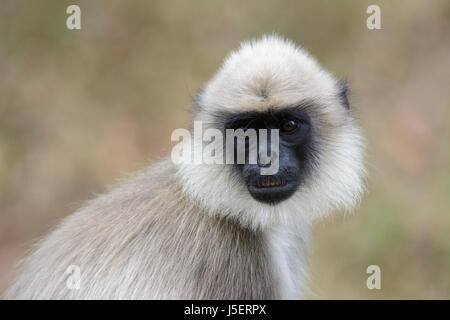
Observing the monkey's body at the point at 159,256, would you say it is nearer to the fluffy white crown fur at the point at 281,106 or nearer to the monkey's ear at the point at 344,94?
the fluffy white crown fur at the point at 281,106

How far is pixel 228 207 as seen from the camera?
5129mm

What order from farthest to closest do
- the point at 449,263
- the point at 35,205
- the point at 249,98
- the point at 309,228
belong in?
the point at 35,205
the point at 449,263
the point at 309,228
the point at 249,98

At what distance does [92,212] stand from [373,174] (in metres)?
5.84

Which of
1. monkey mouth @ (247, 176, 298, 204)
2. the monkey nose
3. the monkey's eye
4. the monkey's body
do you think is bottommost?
→ the monkey's body

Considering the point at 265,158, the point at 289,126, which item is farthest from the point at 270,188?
the point at 289,126

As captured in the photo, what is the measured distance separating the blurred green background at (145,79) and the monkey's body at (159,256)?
5668mm

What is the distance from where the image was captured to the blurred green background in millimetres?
11266

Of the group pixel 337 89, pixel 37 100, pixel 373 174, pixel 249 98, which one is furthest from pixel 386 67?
pixel 249 98

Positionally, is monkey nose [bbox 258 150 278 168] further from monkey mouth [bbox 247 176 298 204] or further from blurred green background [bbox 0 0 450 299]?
blurred green background [bbox 0 0 450 299]

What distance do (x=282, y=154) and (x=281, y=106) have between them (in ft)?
1.07

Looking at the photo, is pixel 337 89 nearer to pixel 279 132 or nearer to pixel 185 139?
pixel 279 132

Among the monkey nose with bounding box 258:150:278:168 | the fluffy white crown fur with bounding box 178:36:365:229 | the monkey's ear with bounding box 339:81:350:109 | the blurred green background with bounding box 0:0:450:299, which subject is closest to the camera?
the monkey nose with bounding box 258:150:278:168

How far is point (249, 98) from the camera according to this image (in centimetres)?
495

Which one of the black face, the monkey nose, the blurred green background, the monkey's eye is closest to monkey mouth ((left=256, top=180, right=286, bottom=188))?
the black face
